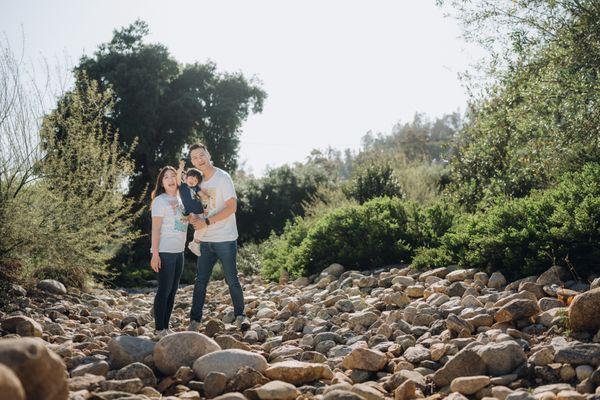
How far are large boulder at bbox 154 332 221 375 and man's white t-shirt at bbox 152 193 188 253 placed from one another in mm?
1327

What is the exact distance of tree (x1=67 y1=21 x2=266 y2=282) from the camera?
21266 mm

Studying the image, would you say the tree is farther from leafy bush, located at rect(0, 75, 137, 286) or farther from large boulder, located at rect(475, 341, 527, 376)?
large boulder, located at rect(475, 341, 527, 376)

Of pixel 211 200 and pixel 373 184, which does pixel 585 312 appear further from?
pixel 373 184

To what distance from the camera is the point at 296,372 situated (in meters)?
4.20

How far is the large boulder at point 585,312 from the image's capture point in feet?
14.3

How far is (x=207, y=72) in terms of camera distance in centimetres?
2408

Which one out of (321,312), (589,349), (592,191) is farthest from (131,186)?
(589,349)

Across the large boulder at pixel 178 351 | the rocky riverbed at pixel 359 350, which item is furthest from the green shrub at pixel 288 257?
the large boulder at pixel 178 351

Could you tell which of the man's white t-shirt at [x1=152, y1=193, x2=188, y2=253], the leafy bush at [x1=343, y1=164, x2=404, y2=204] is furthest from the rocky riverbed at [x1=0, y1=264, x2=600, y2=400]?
the leafy bush at [x1=343, y1=164, x2=404, y2=204]

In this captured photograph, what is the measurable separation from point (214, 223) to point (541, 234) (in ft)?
12.2

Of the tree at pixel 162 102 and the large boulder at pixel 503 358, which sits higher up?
the tree at pixel 162 102

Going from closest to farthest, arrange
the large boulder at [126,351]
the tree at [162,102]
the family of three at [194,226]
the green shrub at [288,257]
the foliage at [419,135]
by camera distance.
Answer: the large boulder at [126,351]
the family of three at [194,226]
the green shrub at [288,257]
the tree at [162,102]
the foliage at [419,135]

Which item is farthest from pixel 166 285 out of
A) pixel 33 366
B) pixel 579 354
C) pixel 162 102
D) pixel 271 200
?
pixel 162 102

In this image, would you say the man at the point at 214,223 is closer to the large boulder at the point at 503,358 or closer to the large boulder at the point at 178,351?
the large boulder at the point at 178,351
